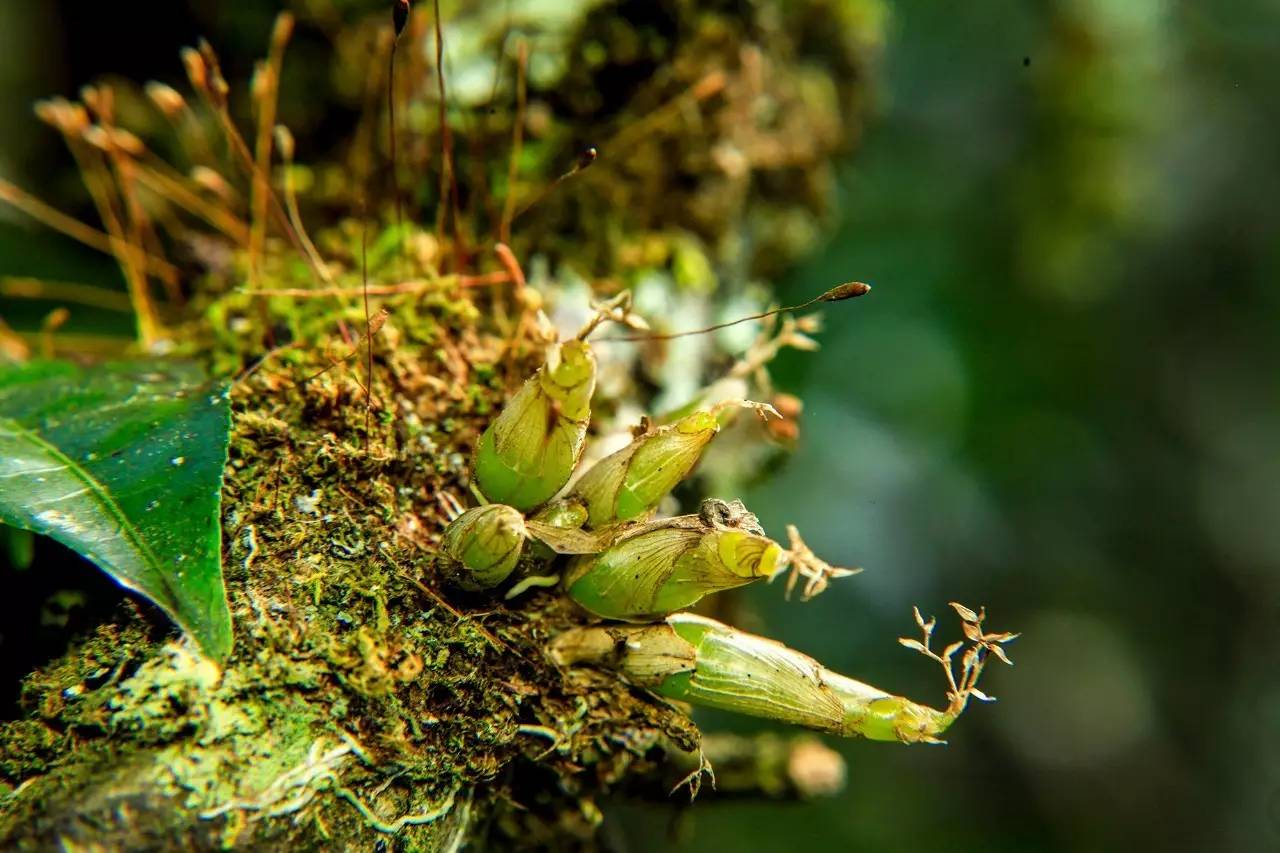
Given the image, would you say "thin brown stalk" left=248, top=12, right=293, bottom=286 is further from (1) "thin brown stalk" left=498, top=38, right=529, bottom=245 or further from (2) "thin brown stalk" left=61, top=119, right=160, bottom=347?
(1) "thin brown stalk" left=498, top=38, right=529, bottom=245

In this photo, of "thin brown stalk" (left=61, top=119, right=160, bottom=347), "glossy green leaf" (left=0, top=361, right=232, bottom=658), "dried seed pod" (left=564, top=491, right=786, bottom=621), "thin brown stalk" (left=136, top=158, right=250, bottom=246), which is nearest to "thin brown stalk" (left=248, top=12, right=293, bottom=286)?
"thin brown stalk" (left=136, top=158, right=250, bottom=246)

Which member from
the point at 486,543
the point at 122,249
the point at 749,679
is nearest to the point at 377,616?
the point at 486,543

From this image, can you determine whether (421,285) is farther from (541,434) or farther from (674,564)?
(674,564)

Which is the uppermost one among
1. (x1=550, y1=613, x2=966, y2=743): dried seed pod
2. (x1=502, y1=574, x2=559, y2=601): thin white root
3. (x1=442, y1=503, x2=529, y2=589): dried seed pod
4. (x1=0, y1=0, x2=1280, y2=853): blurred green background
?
(x1=442, y1=503, x2=529, y2=589): dried seed pod

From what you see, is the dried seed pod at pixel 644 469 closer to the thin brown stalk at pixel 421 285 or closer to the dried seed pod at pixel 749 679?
the dried seed pod at pixel 749 679

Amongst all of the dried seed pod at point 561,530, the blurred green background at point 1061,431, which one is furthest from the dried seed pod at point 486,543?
the blurred green background at point 1061,431

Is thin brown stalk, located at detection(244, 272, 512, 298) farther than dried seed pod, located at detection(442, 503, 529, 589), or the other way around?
thin brown stalk, located at detection(244, 272, 512, 298)

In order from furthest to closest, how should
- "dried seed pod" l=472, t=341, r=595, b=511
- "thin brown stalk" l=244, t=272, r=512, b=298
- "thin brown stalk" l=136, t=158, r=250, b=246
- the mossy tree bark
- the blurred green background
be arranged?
the blurred green background < "thin brown stalk" l=136, t=158, r=250, b=246 < "thin brown stalk" l=244, t=272, r=512, b=298 < "dried seed pod" l=472, t=341, r=595, b=511 < the mossy tree bark
